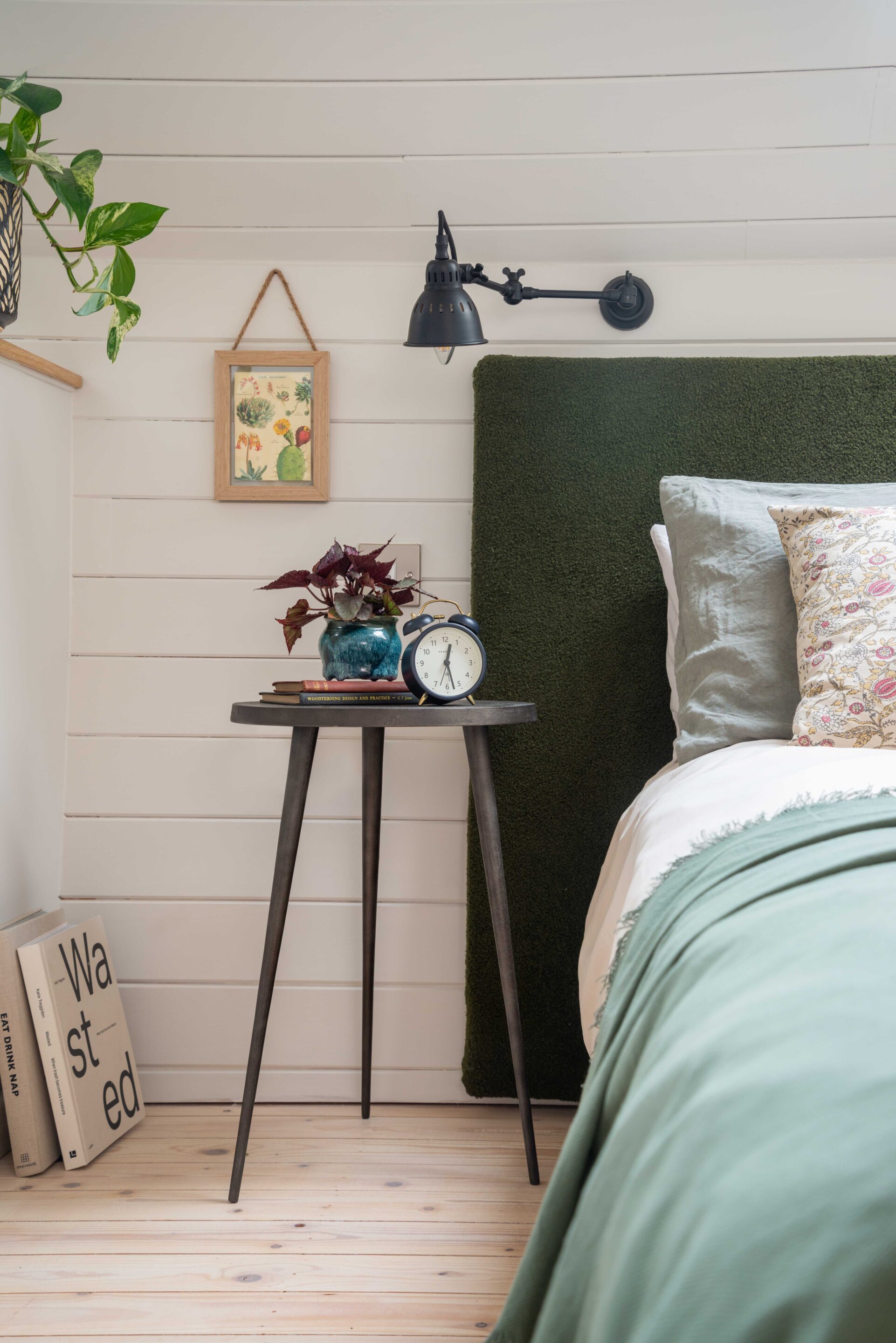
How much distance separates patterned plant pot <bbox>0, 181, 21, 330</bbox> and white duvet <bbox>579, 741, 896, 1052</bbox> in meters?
1.20

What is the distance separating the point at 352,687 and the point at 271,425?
664mm

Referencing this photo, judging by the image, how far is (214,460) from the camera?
192cm

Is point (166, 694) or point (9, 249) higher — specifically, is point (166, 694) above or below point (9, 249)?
below

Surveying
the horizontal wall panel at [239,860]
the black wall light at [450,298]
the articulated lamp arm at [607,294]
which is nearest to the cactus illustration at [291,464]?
the black wall light at [450,298]

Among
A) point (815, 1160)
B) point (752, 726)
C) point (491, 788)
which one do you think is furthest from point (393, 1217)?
point (815, 1160)

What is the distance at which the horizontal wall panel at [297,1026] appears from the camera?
6.17ft

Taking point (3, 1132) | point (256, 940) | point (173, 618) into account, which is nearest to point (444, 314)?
point (173, 618)

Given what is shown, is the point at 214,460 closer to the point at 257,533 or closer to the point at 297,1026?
the point at 257,533

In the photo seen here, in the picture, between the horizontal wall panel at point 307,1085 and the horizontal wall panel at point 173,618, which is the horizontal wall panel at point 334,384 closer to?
the horizontal wall panel at point 173,618

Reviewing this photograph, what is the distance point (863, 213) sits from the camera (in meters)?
1.82

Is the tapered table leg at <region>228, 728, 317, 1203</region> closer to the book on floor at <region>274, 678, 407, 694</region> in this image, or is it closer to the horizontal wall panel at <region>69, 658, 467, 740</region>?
the book on floor at <region>274, 678, 407, 694</region>

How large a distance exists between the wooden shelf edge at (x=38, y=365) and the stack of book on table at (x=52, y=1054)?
975 mm

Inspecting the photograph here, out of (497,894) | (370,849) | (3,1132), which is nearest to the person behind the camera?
(497,894)

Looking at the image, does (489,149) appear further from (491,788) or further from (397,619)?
(491,788)
